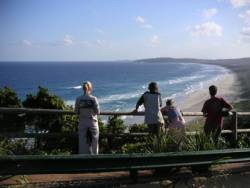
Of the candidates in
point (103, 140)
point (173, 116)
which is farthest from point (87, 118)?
point (103, 140)

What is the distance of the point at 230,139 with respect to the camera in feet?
39.3

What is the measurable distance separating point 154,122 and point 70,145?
2124 millimetres

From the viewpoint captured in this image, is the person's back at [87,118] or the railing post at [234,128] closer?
the person's back at [87,118]

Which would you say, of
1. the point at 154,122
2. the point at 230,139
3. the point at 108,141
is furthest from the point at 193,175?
the point at 230,139

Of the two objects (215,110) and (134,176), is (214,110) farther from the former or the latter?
(134,176)

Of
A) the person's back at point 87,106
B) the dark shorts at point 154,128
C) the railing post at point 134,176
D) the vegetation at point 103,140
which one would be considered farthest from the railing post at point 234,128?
the railing post at point 134,176

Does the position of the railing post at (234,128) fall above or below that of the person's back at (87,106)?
below

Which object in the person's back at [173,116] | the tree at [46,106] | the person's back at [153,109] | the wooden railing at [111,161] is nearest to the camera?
the wooden railing at [111,161]

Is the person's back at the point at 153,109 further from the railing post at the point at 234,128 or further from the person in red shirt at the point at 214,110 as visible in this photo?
the railing post at the point at 234,128

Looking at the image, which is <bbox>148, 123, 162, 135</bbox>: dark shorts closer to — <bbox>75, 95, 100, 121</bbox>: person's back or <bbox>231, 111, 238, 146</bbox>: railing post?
<bbox>75, 95, 100, 121</bbox>: person's back

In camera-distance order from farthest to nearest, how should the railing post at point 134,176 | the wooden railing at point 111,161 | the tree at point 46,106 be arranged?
the tree at point 46,106, the railing post at point 134,176, the wooden railing at point 111,161

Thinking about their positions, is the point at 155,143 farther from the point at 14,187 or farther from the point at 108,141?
the point at 108,141

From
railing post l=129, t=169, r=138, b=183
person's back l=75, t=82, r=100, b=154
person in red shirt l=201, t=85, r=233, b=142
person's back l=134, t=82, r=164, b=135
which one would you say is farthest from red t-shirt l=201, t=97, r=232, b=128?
railing post l=129, t=169, r=138, b=183

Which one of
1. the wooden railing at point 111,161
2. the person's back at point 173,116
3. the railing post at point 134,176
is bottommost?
the railing post at point 134,176
